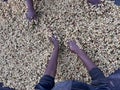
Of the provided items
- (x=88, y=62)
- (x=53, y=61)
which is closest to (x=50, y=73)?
(x=53, y=61)

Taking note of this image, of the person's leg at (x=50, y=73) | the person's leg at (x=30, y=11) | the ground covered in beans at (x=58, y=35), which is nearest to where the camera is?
the person's leg at (x=50, y=73)

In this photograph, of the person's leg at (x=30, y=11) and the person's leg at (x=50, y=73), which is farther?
Answer: the person's leg at (x=30, y=11)

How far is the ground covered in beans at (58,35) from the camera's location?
95.5 inches

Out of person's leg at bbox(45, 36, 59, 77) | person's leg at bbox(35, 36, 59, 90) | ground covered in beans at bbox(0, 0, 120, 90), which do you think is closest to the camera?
person's leg at bbox(35, 36, 59, 90)

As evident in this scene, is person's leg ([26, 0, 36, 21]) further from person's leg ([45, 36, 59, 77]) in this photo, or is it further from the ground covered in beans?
person's leg ([45, 36, 59, 77])

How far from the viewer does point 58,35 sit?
2527 mm

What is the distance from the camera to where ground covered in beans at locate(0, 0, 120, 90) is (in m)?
2.43

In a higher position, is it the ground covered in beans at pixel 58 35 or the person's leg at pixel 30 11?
the person's leg at pixel 30 11

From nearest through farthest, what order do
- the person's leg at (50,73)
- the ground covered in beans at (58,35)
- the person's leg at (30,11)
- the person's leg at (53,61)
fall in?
the person's leg at (50,73) → the person's leg at (53,61) → the ground covered in beans at (58,35) → the person's leg at (30,11)

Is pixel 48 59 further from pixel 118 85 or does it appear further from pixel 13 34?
pixel 118 85

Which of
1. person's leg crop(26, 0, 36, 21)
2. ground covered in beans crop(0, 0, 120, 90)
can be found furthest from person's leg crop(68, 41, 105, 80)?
person's leg crop(26, 0, 36, 21)

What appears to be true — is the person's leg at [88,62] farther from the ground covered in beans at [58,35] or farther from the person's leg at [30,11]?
the person's leg at [30,11]

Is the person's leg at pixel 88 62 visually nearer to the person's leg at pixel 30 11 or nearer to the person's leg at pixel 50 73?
the person's leg at pixel 50 73

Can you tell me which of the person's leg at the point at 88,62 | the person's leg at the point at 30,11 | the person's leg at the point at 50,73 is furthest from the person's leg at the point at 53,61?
the person's leg at the point at 30,11
